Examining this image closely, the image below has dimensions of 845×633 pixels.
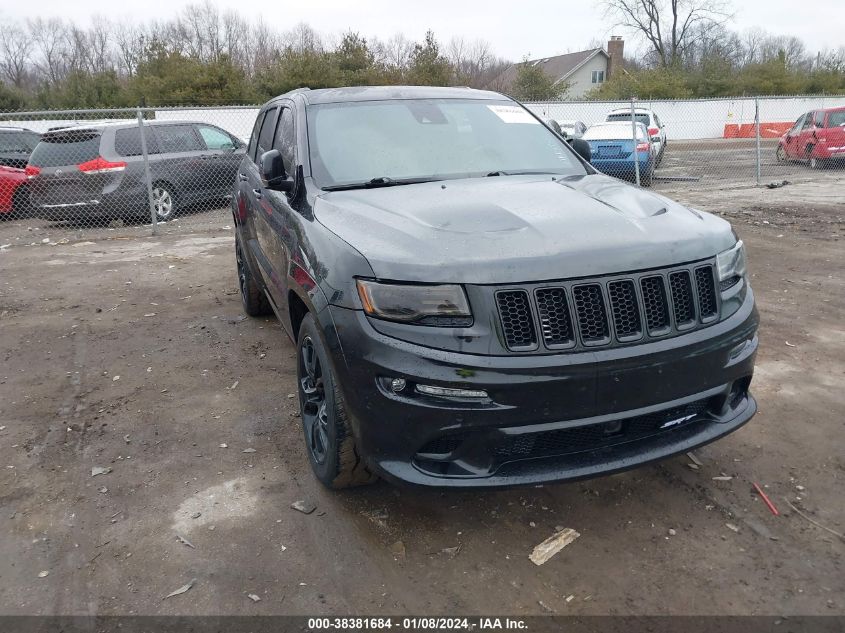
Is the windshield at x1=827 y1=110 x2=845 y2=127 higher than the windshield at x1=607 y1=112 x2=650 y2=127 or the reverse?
the reverse

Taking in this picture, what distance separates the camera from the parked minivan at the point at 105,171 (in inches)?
412

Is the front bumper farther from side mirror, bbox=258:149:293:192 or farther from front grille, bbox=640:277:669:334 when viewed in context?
side mirror, bbox=258:149:293:192

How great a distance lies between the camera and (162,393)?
174 inches

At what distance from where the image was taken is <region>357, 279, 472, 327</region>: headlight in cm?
239

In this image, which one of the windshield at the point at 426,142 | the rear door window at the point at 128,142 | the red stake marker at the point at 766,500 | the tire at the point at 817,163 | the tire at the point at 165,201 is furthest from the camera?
the tire at the point at 817,163

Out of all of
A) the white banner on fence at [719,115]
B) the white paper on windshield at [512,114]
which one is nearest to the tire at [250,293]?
the white paper on windshield at [512,114]

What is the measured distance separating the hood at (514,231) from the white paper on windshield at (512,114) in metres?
1.02

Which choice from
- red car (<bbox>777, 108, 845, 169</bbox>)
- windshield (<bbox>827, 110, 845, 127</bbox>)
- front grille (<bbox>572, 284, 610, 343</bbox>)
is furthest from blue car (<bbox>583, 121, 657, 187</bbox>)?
front grille (<bbox>572, 284, 610, 343</bbox>)

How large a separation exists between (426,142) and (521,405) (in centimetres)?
198

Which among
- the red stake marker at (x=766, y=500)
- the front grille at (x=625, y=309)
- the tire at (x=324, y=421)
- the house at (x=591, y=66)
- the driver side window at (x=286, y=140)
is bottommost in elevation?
the red stake marker at (x=766, y=500)

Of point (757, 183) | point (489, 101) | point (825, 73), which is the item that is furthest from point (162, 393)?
point (825, 73)

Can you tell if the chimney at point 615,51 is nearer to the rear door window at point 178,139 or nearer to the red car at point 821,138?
the red car at point 821,138

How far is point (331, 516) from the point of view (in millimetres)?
2980

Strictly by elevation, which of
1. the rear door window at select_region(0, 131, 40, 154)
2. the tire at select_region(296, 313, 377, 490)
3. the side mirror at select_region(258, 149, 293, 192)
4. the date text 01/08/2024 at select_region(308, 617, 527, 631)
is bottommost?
the date text 01/08/2024 at select_region(308, 617, 527, 631)
